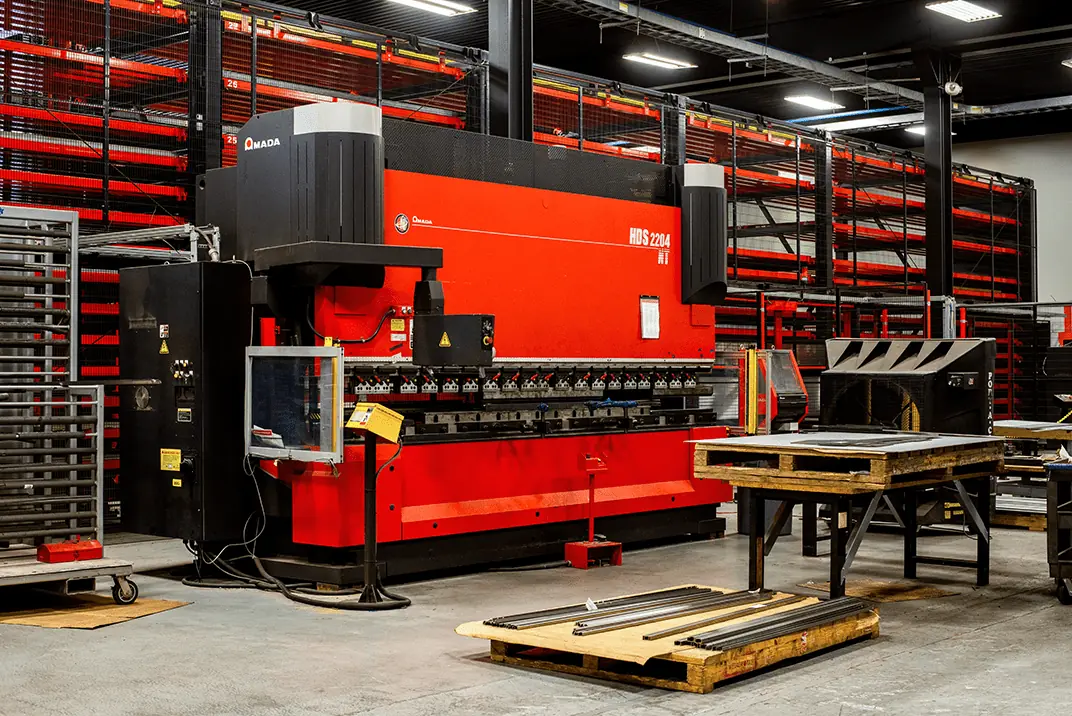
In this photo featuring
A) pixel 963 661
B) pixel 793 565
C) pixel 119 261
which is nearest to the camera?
pixel 963 661

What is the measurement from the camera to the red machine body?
7.10m

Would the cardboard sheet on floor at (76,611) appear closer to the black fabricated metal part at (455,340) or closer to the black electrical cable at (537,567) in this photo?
the black fabricated metal part at (455,340)

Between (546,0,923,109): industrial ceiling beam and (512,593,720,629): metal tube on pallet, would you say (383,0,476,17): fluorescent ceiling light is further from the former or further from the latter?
(512,593,720,629): metal tube on pallet

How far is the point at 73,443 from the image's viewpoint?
6777 millimetres

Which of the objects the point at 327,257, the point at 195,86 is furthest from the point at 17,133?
the point at 327,257

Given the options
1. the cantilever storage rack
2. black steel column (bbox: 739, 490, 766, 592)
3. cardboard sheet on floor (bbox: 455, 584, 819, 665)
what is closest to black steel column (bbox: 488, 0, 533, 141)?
the cantilever storage rack

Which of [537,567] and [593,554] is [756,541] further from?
[537,567]

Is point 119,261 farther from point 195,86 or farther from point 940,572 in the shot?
point 940,572

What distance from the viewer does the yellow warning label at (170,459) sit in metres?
7.09

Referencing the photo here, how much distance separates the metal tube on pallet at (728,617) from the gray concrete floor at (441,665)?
0.26 metres

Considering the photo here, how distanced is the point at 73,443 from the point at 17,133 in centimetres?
248

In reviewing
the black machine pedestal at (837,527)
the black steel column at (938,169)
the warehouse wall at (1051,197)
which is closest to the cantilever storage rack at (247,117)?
the black steel column at (938,169)

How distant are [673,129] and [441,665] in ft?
24.5

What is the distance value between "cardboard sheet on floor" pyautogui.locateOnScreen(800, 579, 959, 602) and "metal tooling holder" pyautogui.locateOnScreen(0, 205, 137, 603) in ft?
12.8
